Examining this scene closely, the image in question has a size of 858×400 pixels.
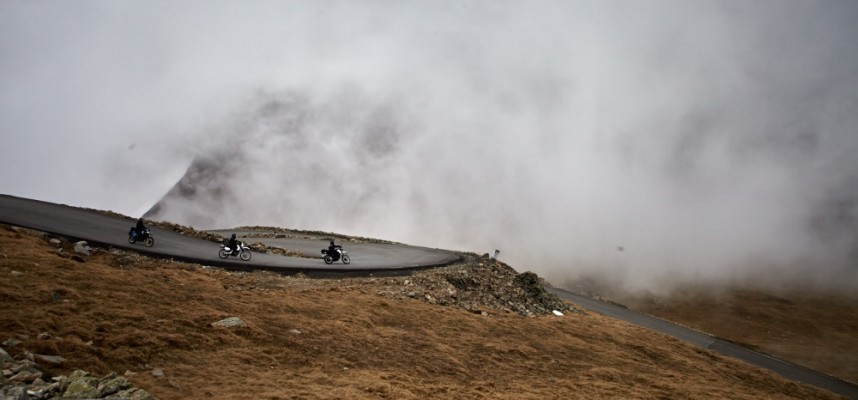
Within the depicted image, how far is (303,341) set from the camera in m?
11.4

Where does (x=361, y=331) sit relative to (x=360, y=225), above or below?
below

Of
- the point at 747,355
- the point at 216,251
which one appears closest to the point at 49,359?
the point at 216,251

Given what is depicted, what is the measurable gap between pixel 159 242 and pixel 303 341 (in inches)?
556

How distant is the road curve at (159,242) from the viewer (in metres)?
18.7

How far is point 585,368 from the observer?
1437 cm

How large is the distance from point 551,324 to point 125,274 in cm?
1586

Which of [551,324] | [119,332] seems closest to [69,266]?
[119,332]

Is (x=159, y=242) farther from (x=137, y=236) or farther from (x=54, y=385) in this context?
(x=54, y=385)

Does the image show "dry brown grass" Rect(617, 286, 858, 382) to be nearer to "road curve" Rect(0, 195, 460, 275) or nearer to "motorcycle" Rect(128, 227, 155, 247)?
"road curve" Rect(0, 195, 460, 275)

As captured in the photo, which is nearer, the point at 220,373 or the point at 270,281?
the point at 220,373

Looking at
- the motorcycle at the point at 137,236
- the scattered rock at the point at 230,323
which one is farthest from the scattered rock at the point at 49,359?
the motorcycle at the point at 137,236

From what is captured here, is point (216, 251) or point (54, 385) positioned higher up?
point (216, 251)

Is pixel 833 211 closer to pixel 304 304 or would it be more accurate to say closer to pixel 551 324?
pixel 551 324

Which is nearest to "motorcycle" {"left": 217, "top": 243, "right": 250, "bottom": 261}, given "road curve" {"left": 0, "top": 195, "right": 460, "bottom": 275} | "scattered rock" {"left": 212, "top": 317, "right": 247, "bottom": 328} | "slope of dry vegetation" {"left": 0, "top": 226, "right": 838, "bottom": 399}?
"road curve" {"left": 0, "top": 195, "right": 460, "bottom": 275}
